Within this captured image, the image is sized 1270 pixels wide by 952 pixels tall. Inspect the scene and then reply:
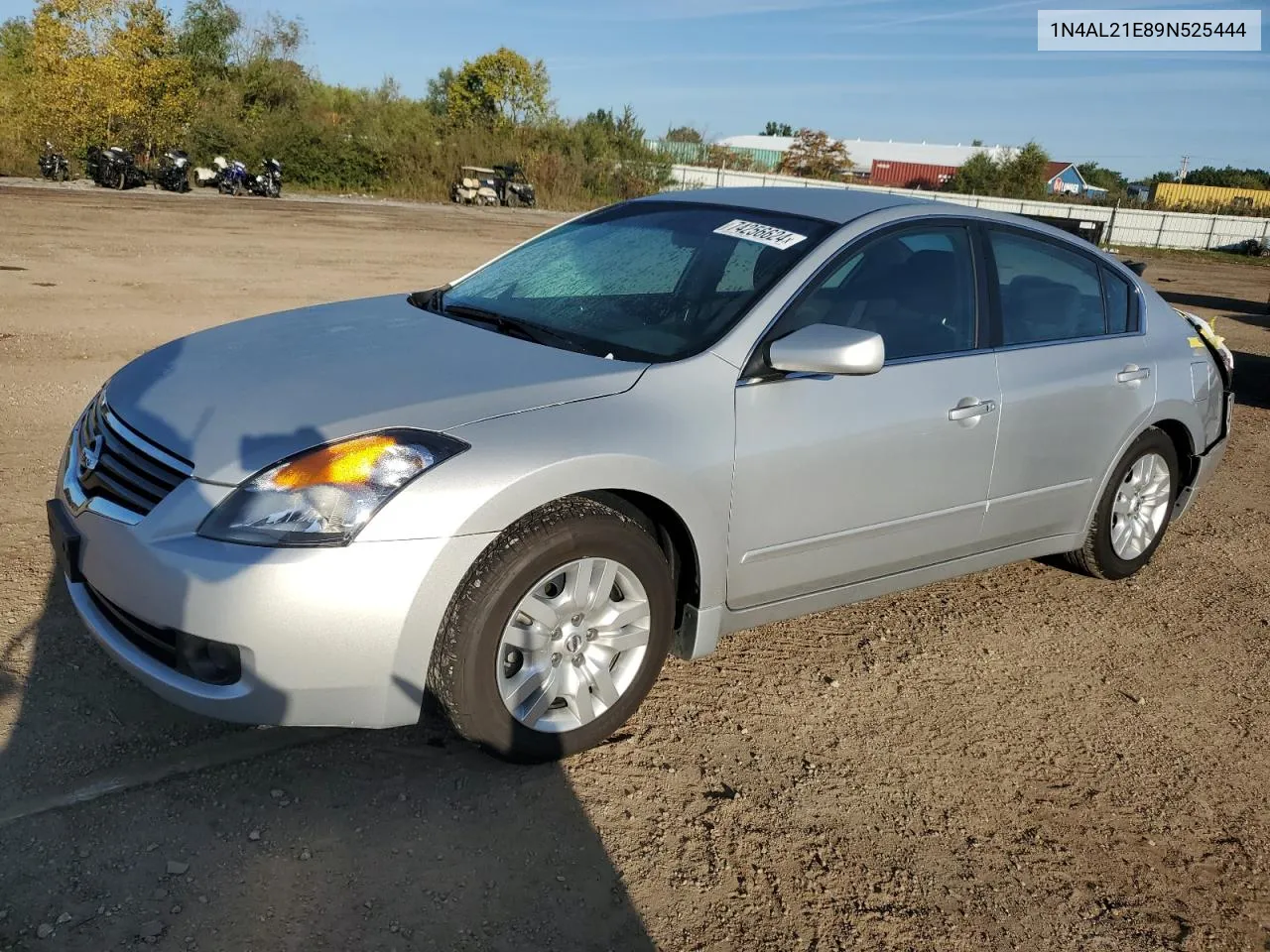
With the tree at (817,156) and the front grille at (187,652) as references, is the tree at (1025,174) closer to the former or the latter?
the tree at (817,156)

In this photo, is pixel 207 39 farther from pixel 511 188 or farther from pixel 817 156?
pixel 817 156

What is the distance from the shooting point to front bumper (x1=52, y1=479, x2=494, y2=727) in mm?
2416

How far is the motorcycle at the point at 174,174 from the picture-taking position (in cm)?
2912

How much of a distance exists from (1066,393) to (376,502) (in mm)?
2791

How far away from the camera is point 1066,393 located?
13.1 ft

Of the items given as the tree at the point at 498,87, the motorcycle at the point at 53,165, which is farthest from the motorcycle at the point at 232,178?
the tree at the point at 498,87

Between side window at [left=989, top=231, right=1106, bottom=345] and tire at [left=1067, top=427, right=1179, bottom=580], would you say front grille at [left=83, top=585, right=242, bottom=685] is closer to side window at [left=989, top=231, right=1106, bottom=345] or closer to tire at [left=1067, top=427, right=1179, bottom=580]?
side window at [left=989, top=231, right=1106, bottom=345]

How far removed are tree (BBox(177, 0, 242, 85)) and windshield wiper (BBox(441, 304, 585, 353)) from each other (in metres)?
37.8

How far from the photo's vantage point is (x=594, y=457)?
2.76 m

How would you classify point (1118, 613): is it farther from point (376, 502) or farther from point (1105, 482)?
point (376, 502)

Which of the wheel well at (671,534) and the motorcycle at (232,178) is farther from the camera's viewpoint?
the motorcycle at (232,178)

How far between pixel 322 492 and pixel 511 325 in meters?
1.15

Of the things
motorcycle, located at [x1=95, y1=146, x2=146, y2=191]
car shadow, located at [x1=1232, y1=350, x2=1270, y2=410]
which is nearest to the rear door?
car shadow, located at [x1=1232, y1=350, x2=1270, y2=410]

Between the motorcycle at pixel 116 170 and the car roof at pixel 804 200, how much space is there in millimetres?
28604
